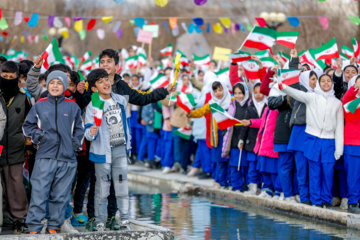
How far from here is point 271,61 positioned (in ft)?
49.0

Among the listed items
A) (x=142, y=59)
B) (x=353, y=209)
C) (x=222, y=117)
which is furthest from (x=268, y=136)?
(x=142, y=59)

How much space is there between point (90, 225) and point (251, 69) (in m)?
5.13

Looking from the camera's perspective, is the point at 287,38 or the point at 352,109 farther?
the point at 287,38

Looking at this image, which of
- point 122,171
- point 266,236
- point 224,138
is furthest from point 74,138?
point 224,138

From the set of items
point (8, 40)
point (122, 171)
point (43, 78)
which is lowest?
point (122, 171)

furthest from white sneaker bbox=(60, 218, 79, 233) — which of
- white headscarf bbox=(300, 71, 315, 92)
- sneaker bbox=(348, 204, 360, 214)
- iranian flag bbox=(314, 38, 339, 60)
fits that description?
iranian flag bbox=(314, 38, 339, 60)

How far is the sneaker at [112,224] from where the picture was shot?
9.45 m

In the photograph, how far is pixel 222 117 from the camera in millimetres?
13758

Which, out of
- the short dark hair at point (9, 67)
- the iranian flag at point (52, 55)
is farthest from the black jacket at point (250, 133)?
the short dark hair at point (9, 67)

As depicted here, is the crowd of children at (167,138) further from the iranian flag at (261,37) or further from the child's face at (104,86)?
the iranian flag at (261,37)

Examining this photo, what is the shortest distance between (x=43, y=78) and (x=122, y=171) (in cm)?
207

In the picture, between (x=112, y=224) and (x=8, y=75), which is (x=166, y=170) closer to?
(x=112, y=224)

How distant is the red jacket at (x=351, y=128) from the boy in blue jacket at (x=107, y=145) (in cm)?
382

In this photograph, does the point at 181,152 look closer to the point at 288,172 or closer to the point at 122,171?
the point at 288,172
